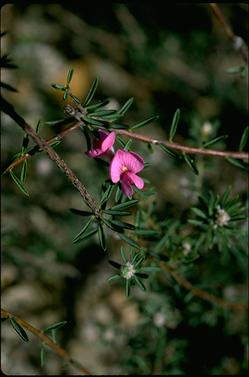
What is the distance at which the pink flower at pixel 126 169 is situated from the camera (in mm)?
1350

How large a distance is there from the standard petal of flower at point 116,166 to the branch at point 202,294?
559 millimetres

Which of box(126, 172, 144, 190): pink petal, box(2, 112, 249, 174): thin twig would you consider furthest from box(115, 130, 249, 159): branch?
box(126, 172, 144, 190): pink petal

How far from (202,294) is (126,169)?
882 millimetres

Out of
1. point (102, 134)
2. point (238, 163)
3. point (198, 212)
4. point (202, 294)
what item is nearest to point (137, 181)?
point (102, 134)

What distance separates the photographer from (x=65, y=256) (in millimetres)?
2684

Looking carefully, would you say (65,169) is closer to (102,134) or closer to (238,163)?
(102,134)

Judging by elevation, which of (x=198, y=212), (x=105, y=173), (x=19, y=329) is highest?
(x=105, y=173)

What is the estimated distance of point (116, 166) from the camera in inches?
53.7

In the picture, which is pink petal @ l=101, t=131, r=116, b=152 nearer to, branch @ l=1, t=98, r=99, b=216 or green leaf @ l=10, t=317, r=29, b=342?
branch @ l=1, t=98, r=99, b=216

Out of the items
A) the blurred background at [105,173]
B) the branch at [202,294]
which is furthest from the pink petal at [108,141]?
the blurred background at [105,173]

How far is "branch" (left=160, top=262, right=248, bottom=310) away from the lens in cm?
187

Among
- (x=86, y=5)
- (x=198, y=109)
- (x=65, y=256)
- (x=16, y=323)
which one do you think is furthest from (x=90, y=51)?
(x=16, y=323)

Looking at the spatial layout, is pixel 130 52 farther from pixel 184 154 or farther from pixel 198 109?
pixel 184 154

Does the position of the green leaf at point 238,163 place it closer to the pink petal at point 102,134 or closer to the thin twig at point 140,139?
the thin twig at point 140,139
